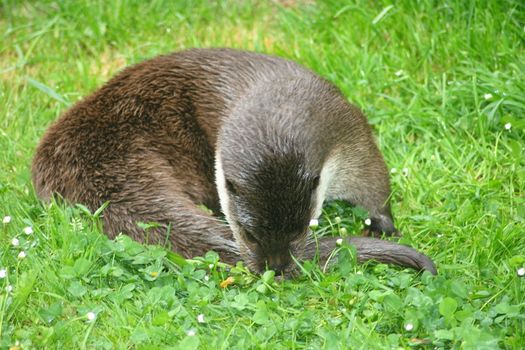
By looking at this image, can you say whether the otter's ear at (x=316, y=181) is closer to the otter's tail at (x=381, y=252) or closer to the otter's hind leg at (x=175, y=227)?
the otter's tail at (x=381, y=252)

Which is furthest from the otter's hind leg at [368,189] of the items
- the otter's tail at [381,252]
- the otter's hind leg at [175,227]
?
the otter's hind leg at [175,227]

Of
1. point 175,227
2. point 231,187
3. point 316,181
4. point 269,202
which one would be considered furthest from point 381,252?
point 175,227

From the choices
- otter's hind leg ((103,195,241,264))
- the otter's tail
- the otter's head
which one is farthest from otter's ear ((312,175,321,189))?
otter's hind leg ((103,195,241,264))

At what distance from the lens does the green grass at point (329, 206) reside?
109 inches

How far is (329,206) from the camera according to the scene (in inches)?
145

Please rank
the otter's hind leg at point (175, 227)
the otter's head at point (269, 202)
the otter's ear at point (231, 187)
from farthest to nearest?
the otter's hind leg at point (175, 227) → the otter's ear at point (231, 187) → the otter's head at point (269, 202)

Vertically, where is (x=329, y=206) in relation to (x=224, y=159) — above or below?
below

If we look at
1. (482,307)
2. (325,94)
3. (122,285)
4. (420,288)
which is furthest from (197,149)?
(482,307)

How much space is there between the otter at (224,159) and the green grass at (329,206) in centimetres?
11

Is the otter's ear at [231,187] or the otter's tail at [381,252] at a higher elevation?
the otter's ear at [231,187]

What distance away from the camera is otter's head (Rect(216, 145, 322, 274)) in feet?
9.57

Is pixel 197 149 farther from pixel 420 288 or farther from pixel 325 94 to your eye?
pixel 420 288

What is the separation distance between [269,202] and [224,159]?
264mm

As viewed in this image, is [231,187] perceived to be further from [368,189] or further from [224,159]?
[368,189]
